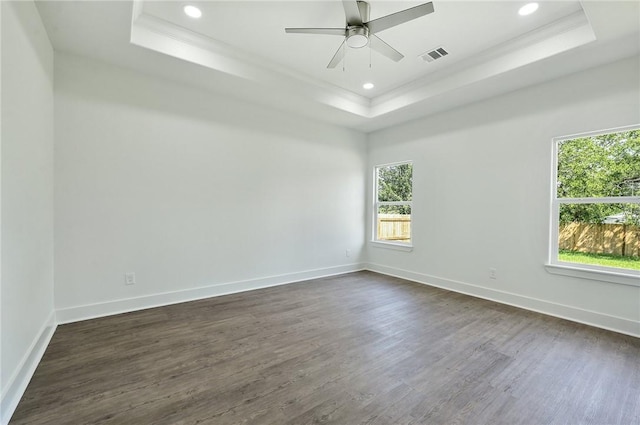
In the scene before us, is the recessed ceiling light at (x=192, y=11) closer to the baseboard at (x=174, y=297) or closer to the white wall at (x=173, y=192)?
the white wall at (x=173, y=192)

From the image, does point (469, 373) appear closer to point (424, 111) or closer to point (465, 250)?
point (465, 250)

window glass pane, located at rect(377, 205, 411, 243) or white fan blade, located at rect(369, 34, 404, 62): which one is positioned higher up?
white fan blade, located at rect(369, 34, 404, 62)

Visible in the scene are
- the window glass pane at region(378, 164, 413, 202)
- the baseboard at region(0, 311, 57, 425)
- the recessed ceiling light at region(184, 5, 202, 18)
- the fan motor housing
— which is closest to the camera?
the baseboard at region(0, 311, 57, 425)

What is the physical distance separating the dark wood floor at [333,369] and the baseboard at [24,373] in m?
0.05

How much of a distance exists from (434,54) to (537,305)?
3261mm

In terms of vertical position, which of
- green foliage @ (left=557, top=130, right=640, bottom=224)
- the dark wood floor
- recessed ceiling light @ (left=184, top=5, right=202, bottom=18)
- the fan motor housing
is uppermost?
recessed ceiling light @ (left=184, top=5, right=202, bottom=18)

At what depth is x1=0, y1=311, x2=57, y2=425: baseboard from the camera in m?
1.59

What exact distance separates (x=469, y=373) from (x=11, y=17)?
3.96 m

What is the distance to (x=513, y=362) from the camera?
87.9 inches

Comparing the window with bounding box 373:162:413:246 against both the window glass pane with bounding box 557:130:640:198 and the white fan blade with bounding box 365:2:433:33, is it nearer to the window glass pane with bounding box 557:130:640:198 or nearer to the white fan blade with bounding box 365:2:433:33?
the window glass pane with bounding box 557:130:640:198

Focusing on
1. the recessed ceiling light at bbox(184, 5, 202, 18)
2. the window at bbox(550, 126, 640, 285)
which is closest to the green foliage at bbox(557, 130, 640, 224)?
the window at bbox(550, 126, 640, 285)

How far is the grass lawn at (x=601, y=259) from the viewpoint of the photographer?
113 inches

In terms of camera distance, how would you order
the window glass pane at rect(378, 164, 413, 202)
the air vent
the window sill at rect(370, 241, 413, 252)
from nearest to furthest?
the air vent, the window sill at rect(370, 241, 413, 252), the window glass pane at rect(378, 164, 413, 202)

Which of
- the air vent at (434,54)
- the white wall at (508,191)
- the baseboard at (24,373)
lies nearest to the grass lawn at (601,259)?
the white wall at (508,191)
